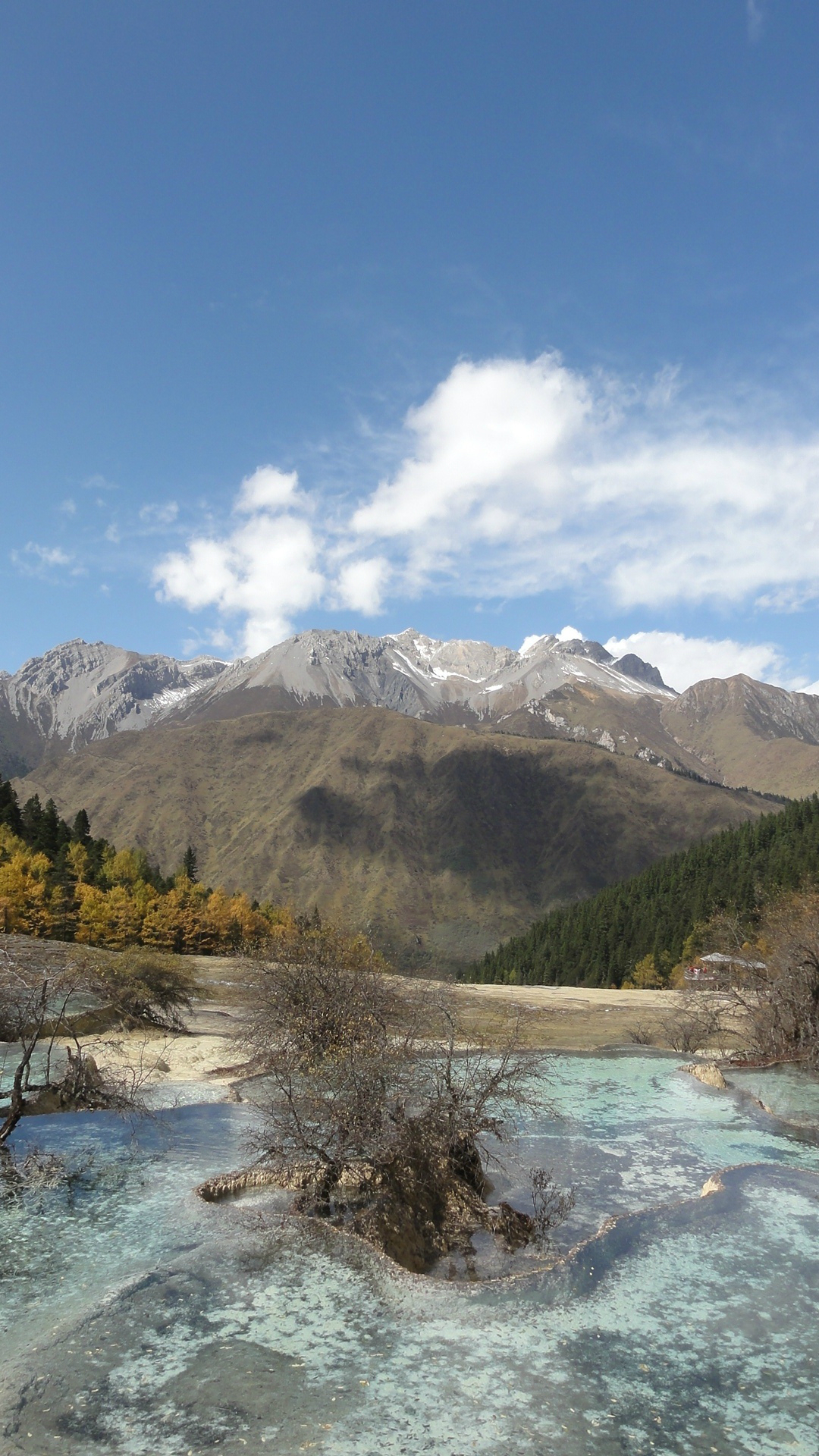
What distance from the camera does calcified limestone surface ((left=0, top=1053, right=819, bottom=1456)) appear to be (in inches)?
529

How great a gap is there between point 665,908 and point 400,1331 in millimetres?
139849

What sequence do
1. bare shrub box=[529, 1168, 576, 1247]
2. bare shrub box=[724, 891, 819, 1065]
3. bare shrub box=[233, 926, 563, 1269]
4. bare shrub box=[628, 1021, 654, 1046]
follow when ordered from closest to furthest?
bare shrub box=[233, 926, 563, 1269] → bare shrub box=[529, 1168, 576, 1247] → bare shrub box=[724, 891, 819, 1065] → bare shrub box=[628, 1021, 654, 1046]

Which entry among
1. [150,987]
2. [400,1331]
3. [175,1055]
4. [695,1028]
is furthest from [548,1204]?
[695,1028]

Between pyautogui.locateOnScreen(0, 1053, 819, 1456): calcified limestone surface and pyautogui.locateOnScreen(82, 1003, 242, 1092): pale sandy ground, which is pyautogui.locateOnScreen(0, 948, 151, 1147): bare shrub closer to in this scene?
pyautogui.locateOnScreen(82, 1003, 242, 1092): pale sandy ground

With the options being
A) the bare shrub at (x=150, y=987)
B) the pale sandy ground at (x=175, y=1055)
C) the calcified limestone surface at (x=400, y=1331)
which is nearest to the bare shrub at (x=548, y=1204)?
the calcified limestone surface at (x=400, y=1331)

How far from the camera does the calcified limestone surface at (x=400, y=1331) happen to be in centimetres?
1343

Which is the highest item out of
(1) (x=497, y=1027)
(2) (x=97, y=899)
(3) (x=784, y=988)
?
(3) (x=784, y=988)

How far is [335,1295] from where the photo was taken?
17.8 metres

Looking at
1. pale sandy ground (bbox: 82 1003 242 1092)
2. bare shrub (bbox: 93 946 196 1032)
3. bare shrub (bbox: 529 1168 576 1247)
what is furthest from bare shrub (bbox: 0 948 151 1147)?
bare shrub (bbox: 529 1168 576 1247)

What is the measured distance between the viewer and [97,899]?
319ft

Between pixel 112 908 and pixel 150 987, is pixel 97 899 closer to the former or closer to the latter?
pixel 112 908

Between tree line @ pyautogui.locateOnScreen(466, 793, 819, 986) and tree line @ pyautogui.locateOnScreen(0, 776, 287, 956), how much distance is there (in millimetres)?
55584

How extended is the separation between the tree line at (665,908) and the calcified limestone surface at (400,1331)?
99.8m

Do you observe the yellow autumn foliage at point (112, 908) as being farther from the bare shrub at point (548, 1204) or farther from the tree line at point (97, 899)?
the bare shrub at point (548, 1204)
